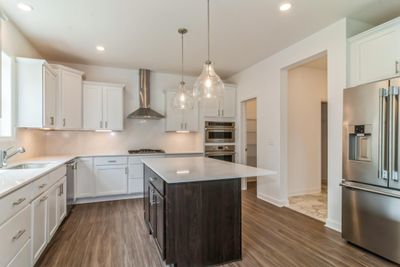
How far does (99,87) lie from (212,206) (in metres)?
3.60

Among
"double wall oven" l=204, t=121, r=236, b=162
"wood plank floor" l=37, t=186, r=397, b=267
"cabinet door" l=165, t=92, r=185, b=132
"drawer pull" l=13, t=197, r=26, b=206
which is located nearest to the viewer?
"drawer pull" l=13, t=197, r=26, b=206

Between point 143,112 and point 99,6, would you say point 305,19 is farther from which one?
point 143,112

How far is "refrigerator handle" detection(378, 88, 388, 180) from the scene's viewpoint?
218cm

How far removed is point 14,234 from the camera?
5.36 feet

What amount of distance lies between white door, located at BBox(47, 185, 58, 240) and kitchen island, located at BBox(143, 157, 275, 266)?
1.29m

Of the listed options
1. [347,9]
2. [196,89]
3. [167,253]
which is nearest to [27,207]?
[167,253]

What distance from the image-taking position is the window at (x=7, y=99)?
2842mm

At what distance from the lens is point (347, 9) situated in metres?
2.64

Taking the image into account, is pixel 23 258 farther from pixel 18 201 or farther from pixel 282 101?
pixel 282 101

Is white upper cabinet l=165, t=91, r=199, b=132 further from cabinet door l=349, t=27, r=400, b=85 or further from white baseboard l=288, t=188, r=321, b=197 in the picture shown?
cabinet door l=349, t=27, r=400, b=85

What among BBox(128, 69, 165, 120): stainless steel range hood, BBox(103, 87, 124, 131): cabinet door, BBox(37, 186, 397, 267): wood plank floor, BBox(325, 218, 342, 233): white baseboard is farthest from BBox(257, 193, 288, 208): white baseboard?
BBox(103, 87, 124, 131): cabinet door

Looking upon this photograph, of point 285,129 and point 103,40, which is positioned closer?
point 103,40

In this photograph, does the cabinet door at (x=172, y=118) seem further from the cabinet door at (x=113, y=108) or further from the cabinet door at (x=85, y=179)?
the cabinet door at (x=85, y=179)

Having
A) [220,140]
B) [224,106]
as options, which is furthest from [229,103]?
[220,140]
